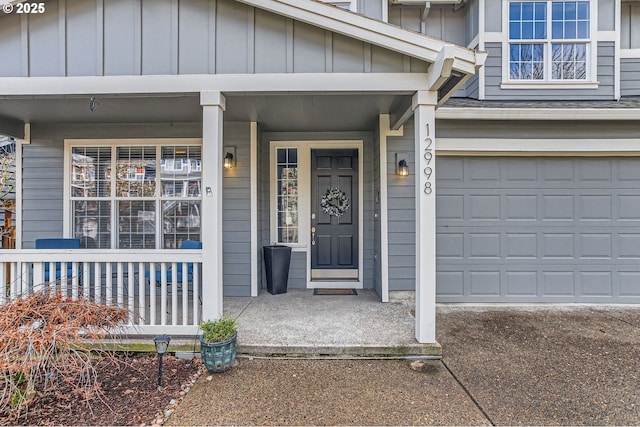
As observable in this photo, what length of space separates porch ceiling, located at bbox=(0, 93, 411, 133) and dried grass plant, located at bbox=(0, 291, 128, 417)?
2017mm

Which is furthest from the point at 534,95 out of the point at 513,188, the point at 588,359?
the point at 588,359

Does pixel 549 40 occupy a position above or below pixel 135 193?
above

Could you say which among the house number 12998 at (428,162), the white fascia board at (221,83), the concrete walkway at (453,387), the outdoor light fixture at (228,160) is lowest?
the concrete walkway at (453,387)

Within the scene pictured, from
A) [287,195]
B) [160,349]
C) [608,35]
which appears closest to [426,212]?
[160,349]

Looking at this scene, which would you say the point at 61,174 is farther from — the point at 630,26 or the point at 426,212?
the point at 630,26

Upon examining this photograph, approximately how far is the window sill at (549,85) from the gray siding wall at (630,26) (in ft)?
3.16

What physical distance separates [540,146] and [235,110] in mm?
4236

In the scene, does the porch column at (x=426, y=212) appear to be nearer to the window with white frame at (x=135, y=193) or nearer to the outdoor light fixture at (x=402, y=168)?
the outdoor light fixture at (x=402, y=168)

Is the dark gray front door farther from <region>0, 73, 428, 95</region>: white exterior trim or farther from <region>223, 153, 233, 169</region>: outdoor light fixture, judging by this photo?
<region>0, 73, 428, 95</region>: white exterior trim

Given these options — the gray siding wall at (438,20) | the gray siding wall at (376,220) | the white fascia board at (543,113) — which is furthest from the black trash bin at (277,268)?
the gray siding wall at (438,20)

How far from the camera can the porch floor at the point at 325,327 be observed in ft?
10.3

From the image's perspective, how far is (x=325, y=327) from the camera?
11.7 ft

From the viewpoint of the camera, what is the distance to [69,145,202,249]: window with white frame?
502 centimetres

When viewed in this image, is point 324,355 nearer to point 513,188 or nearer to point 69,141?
point 513,188
